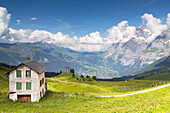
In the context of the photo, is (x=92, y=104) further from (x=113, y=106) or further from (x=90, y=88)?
(x=90, y=88)

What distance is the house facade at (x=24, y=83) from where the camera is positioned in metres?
48.0

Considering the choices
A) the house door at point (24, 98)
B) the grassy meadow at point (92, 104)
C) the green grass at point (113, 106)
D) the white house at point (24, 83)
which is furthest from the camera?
the house door at point (24, 98)

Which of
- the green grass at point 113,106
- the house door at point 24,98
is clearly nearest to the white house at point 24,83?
the house door at point 24,98

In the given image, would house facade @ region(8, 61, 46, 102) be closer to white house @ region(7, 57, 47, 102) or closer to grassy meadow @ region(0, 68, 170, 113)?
white house @ region(7, 57, 47, 102)

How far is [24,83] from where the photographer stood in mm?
48812

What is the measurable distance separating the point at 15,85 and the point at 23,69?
6.25m

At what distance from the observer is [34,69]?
49250 mm

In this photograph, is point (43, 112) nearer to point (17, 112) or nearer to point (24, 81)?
point (17, 112)

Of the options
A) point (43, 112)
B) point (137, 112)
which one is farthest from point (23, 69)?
point (137, 112)

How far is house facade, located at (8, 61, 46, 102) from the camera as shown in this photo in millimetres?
48000

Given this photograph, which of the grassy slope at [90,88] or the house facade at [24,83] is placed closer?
the house facade at [24,83]

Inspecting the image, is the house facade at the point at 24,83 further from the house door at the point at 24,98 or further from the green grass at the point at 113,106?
the green grass at the point at 113,106

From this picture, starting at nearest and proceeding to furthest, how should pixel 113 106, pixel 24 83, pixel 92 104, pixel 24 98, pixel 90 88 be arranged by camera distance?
1. pixel 113 106
2. pixel 92 104
3. pixel 24 98
4. pixel 24 83
5. pixel 90 88

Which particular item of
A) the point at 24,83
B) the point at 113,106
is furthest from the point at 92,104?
the point at 24,83
